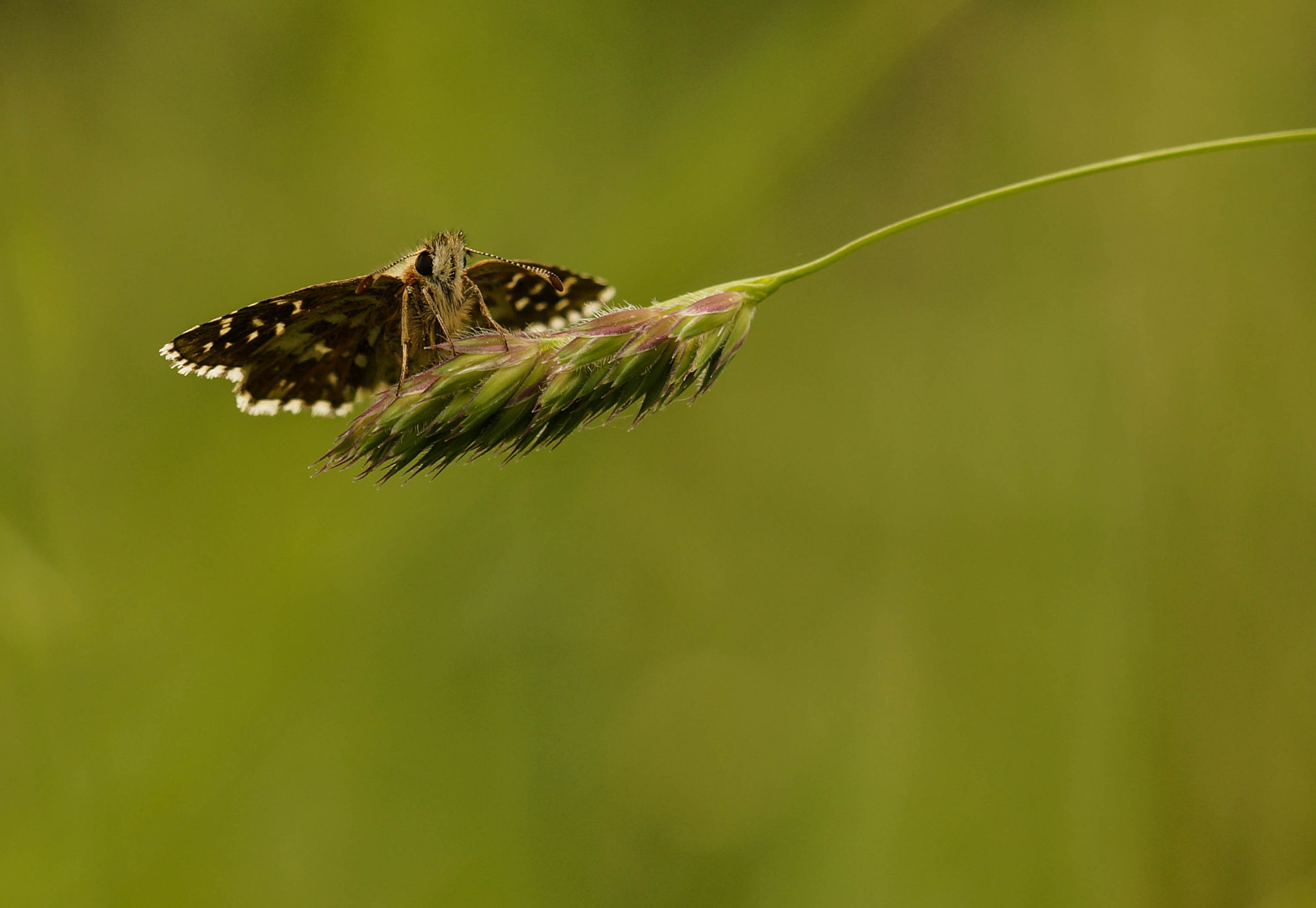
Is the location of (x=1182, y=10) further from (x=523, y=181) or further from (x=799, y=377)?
(x=523, y=181)

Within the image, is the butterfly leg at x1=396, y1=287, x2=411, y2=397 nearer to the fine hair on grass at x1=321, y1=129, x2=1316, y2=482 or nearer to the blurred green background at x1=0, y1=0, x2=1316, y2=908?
the fine hair on grass at x1=321, y1=129, x2=1316, y2=482

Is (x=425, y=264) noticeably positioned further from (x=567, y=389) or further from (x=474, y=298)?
(x=567, y=389)

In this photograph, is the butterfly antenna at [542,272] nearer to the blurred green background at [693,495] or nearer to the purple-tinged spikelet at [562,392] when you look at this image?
the purple-tinged spikelet at [562,392]

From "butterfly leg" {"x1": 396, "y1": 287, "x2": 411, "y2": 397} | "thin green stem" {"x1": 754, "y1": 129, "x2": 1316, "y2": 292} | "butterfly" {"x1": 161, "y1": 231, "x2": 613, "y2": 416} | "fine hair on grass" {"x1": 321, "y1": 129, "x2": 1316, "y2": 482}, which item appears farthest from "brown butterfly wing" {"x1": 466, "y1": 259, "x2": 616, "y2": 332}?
"thin green stem" {"x1": 754, "y1": 129, "x2": 1316, "y2": 292}

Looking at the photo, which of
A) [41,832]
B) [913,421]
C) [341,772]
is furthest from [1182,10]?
[41,832]

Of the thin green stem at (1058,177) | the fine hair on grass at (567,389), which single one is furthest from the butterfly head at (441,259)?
the thin green stem at (1058,177)
